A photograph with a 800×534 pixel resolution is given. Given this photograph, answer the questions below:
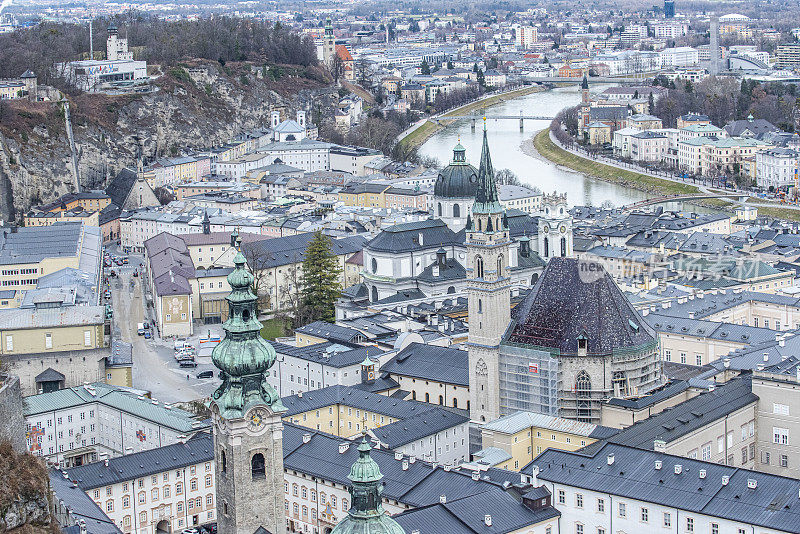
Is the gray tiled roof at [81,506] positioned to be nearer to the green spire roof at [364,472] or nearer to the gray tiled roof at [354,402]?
the gray tiled roof at [354,402]

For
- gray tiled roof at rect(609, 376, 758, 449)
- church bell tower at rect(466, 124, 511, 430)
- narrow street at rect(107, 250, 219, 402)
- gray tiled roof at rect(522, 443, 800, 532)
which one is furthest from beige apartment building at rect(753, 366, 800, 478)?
narrow street at rect(107, 250, 219, 402)

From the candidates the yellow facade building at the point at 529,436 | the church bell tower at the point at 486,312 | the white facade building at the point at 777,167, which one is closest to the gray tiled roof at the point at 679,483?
the yellow facade building at the point at 529,436

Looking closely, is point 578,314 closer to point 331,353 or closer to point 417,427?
point 417,427

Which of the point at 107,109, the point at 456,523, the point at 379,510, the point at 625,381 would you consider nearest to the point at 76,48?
the point at 107,109

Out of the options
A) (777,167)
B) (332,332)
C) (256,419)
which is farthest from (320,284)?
(777,167)

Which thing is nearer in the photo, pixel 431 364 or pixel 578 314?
pixel 578 314

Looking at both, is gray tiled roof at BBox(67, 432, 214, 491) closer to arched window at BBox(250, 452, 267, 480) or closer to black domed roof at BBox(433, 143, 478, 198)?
arched window at BBox(250, 452, 267, 480)

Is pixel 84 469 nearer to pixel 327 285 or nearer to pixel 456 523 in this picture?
pixel 456 523
